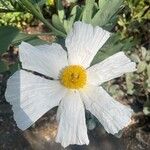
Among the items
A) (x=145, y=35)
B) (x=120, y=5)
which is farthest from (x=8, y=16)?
(x=120, y=5)

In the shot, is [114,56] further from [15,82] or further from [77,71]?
[15,82]

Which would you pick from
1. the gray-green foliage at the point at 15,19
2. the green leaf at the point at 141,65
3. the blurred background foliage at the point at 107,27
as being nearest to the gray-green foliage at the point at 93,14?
the blurred background foliage at the point at 107,27

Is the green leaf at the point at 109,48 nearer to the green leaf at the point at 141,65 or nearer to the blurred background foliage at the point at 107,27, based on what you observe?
the blurred background foliage at the point at 107,27

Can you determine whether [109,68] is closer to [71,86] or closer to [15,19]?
[71,86]

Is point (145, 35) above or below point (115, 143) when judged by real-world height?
above

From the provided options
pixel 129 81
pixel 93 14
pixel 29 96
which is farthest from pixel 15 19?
pixel 29 96

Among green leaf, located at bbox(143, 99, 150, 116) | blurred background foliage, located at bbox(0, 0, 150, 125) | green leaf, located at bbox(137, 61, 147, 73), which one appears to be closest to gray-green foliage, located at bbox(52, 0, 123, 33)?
blurred background foliage, located at bbox(0, 0, 150, 125)
